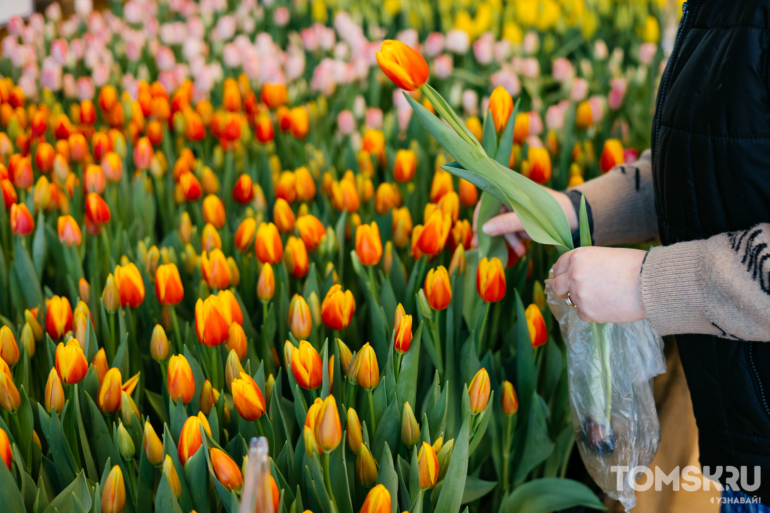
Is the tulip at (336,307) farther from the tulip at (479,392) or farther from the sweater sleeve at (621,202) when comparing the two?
the sweater sleeve at (621,202)

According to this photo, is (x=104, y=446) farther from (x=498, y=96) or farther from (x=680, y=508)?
(x=680, y=508)

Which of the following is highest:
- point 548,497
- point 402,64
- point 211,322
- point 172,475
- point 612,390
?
point 402,64

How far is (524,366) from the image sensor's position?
0.98 meters

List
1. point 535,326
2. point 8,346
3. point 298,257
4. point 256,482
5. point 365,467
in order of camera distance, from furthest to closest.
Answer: point 298,257
point 535,326
point 8,346
point 365,467
point 256,482

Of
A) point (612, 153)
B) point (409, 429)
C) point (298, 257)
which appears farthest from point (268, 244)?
point (612, 153)

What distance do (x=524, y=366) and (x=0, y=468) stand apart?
27.1 inches

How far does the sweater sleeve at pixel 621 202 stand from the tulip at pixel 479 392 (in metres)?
0.40

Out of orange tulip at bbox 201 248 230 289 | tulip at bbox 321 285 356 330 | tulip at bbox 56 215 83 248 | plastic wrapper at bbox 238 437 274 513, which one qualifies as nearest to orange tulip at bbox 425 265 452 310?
tulip at bbox 321 285 356 330

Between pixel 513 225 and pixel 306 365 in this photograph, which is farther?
pixel 513 225

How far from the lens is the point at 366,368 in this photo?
78 centimetres

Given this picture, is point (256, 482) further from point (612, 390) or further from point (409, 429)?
point (612, 390)

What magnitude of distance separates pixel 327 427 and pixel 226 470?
0.11m

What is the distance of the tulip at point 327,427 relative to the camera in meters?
0.67

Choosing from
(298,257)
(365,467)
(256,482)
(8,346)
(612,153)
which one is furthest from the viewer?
(612,153)
